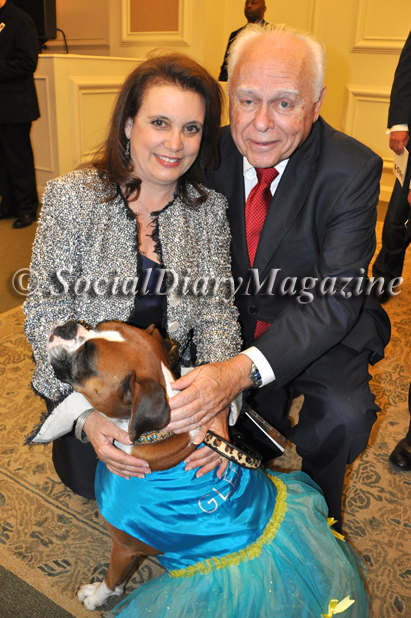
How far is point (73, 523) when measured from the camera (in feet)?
5.67

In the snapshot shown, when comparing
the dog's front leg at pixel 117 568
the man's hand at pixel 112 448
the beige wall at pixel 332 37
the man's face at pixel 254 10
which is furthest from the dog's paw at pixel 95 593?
the man's face at pixel 254 10

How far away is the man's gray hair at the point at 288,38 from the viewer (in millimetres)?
1623

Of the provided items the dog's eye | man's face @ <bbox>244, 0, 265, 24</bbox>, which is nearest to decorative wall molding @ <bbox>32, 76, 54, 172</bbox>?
man's face @ <bbox>244, 0, 265, 24</bbox>

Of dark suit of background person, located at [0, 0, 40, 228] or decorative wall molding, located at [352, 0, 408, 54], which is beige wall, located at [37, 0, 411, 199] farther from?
dark suit of background person, located at [0, 0, 40, 228]

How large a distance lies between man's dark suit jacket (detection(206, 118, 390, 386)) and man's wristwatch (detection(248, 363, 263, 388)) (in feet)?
0.17

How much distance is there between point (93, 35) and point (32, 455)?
19.1 feet

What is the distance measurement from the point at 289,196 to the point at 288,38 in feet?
1.68

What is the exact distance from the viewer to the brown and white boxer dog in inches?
42.4

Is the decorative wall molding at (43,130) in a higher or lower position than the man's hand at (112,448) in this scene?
higher

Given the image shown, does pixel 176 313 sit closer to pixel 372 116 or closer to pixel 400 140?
pixel 400 140

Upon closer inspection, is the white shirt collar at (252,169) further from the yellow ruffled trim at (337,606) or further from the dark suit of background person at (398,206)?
the yellow ruffled trim at (337,606)

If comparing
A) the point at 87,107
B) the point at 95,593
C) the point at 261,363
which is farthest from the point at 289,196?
the point at 87,107

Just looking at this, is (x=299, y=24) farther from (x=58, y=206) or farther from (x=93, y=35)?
(x=58, y=206)

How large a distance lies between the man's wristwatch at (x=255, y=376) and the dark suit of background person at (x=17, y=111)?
3.60 meters
